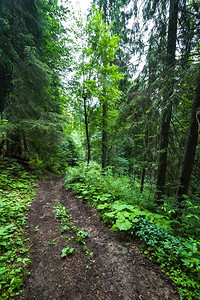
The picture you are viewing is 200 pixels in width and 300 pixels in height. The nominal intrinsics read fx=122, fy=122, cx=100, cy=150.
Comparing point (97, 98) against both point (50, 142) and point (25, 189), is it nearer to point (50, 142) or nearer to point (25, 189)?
point (50, 142)

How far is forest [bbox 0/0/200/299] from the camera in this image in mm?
2523

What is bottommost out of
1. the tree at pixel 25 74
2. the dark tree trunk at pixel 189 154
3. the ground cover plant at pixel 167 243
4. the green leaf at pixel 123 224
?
the ground cover plant at pixel 167 243

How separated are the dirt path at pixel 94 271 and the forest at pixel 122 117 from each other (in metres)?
0.20

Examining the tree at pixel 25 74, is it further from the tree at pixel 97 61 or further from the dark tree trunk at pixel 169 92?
the dark tree trunk at pixel 169 92

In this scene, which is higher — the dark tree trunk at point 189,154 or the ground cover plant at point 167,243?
the dark tree trunk at point 189,154

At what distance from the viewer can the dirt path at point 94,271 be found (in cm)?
173

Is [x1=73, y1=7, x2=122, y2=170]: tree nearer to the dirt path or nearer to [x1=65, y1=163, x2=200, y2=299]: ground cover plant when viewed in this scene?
[x1=65, y1=163, x2=200, y2=299]: ground cover plant

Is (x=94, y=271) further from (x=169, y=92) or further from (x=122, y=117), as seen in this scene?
(x=122, y=117)

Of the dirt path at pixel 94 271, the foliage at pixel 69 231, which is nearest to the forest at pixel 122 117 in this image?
the dirt path at pixel 94 271

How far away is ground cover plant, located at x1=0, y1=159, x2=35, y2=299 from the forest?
0.06 ft

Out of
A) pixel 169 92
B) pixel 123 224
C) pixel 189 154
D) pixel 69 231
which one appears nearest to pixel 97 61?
pixel 169 92

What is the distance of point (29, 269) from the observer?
84.0 inches

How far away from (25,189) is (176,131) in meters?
6.57

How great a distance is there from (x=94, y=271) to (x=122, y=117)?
15.5ft
